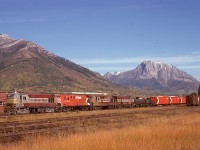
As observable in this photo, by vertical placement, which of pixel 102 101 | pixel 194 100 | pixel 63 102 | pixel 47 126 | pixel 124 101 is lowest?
pixel 47 126

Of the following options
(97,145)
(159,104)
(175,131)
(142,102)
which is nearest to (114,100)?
(142,102)

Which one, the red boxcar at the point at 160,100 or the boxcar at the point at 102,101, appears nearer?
the boxcar at the point at 102,101

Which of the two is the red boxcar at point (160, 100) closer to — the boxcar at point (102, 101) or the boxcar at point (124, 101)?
the boxcar at point (124, 101)

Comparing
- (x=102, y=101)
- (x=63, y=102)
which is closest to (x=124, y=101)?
(x=102, y=101)

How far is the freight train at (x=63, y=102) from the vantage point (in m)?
52.9

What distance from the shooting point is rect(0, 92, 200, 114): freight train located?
174 ft

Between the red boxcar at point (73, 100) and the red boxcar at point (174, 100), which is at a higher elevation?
Answer: the red boxcar at point (73, 100)

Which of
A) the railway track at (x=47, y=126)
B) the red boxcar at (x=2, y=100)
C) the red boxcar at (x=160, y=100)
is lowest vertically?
the railway track at (x=47, y=126)

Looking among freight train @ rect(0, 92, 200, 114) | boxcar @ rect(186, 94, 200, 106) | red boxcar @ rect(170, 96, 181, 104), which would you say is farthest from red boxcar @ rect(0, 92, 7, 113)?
red boxcar @ rect(170, 96, 181, 104)

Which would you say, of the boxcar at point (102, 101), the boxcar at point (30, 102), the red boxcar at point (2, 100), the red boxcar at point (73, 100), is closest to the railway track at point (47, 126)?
the red boxcar at point (2, 100)

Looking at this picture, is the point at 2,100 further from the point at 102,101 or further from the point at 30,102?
the point at 102,101

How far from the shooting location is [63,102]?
208ft

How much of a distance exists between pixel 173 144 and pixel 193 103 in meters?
81.2

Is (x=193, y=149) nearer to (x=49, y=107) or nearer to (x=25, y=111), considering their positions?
(x=25, y=111)
